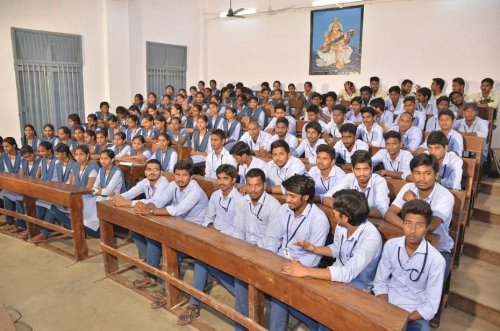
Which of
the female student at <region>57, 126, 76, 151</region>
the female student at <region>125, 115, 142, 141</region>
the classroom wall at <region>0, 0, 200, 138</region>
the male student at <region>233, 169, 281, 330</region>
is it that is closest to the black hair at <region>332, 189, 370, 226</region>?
the male student at <region>233, 169, 281, 330</region>

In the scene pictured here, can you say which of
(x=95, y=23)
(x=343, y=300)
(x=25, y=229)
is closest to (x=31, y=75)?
(x=95, y=23)

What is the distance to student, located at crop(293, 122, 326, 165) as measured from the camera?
4.82 meters

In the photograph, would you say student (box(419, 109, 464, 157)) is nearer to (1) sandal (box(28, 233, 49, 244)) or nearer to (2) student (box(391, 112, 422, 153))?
(2) student (box(391, 112, 422, 153))

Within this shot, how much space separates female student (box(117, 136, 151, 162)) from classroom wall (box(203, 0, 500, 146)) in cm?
536

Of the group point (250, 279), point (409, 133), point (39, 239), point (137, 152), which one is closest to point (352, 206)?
point (250, 279)

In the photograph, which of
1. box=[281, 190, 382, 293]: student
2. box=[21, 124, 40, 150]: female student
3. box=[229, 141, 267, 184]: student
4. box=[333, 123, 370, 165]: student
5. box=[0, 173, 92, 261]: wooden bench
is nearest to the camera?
box=[281, 190, 382, 293]: student

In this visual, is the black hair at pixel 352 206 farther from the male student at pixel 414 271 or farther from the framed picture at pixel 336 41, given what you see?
the framed picture at pixel 336 41

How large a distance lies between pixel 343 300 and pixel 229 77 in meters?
10.2

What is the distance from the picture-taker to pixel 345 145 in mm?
4656

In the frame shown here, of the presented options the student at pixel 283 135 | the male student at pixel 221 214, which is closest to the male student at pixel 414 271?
the male student at pixel 221 214

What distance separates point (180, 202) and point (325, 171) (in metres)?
1.43

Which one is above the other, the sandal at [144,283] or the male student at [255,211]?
the male student at [255,211]

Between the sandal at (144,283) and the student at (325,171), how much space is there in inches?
67.5

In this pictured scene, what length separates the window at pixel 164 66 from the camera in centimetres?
1073
